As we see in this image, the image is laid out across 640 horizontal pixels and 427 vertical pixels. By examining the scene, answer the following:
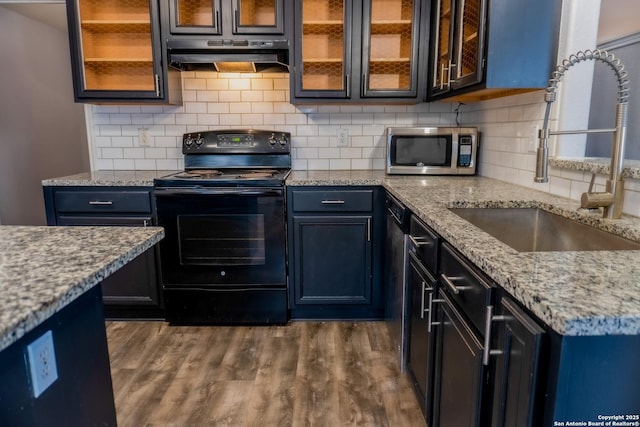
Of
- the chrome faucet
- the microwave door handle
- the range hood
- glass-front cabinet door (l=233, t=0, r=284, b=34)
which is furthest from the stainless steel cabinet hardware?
glass-front cabinet door (l=233, t=0, r=284, b=34)

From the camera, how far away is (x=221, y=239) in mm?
2529

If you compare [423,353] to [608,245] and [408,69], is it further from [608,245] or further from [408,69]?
[408,69]

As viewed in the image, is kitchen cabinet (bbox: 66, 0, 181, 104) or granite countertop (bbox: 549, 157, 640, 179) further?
kitchen cabinet (bbox: 66, 0, 181, 104)

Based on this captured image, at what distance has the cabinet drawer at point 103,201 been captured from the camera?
8.21ft

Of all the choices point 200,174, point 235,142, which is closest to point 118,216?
point 200,174

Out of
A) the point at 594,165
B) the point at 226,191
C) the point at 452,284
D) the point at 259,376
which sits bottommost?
the point at 259,376

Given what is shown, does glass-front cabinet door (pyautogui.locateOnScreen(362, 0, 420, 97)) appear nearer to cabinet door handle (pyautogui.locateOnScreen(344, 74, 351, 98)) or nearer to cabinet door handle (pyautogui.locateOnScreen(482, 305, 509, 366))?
cabinet door handle (pyautogui.locateOnScreen(344, 74, 351, 98))

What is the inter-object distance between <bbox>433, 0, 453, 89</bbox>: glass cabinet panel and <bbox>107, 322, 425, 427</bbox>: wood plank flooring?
151 centimetres

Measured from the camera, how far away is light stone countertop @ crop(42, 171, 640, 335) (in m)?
0.66

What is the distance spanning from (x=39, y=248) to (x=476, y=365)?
110 cm

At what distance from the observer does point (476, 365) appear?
106 cm

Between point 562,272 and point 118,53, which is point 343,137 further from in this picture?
point 562,272

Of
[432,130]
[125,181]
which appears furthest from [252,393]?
[432,130]

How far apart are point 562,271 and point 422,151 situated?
1.90 m
